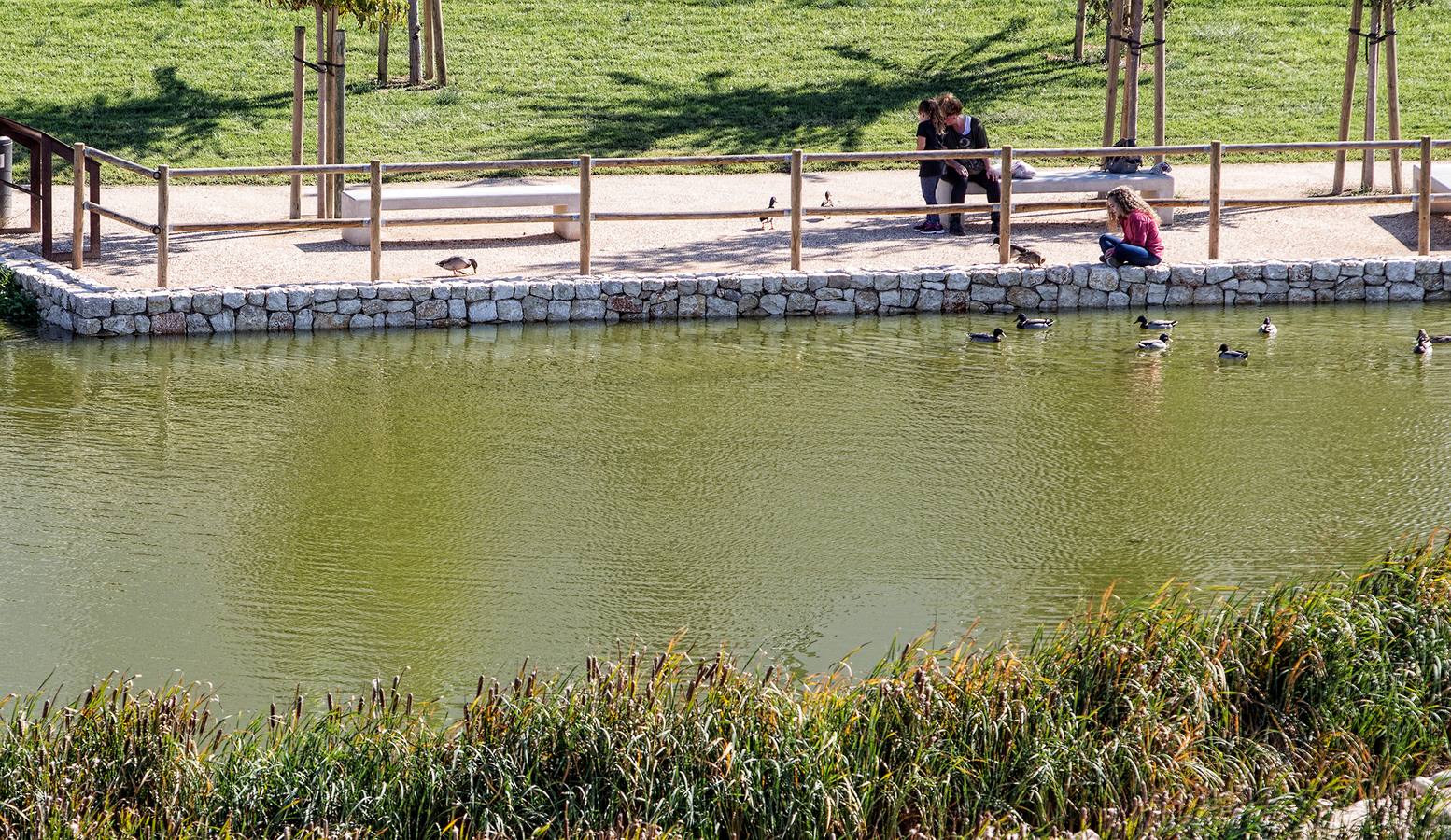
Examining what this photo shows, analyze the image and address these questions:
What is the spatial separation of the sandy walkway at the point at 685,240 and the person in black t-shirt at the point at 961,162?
0.80 feet

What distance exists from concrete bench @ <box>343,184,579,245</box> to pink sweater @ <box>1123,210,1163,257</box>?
442 cm

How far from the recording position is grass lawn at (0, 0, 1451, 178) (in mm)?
20531

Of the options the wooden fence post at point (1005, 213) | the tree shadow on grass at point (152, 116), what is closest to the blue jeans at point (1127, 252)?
the wooden fence post at point (1005, 213)

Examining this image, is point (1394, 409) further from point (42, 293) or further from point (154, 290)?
point (42, 293)

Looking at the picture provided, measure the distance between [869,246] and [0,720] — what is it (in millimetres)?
10438

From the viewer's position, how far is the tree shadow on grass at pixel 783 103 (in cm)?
2045

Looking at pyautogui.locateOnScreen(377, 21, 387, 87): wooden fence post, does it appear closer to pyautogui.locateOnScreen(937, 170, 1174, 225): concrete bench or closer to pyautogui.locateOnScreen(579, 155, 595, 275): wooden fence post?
pyautogui.locateOnScreen(937, 170, 1174, 225): concrete bench

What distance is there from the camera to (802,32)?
79.8 feet

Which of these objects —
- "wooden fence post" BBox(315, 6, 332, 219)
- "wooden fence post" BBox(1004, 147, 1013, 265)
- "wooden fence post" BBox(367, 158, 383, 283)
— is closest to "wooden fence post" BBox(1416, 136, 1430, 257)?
"wooden fence post" BBox(1004, 147, 1013, 265)

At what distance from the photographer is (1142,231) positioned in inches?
551

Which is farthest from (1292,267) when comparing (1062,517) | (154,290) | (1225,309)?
(154,290)

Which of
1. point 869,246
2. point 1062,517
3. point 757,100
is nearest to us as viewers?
point 1062,517

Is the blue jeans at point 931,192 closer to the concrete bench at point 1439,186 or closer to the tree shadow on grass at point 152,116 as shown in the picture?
the concrete bench at point 1439,186

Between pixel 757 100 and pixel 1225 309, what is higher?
pixel 757 100
